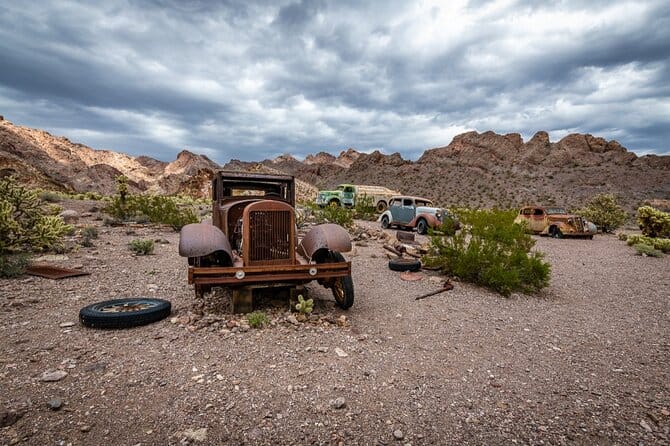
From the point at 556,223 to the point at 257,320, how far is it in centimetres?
1682

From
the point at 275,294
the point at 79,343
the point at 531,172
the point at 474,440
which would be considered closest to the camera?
the point at 474,440

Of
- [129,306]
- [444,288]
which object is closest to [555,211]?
[444,288]

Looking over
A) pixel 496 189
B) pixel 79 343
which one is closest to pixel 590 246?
pixel 79 343

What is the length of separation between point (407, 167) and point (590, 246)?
48.6m

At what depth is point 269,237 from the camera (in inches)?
183

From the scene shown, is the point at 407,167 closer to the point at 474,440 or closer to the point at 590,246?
the point at 590,246

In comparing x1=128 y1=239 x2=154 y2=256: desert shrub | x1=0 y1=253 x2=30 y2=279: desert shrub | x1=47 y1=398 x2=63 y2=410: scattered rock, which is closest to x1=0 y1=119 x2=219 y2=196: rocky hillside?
x1=128 y1=239 x2=154 y2=256: desert shrub

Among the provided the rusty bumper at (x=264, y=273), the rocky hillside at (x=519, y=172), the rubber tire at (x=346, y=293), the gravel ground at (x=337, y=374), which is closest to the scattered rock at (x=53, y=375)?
the gravel ground at (x=337, y=374)

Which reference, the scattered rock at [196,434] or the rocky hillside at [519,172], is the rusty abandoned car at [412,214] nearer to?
the scattered rock at [196,434]

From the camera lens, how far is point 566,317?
5.44 metres

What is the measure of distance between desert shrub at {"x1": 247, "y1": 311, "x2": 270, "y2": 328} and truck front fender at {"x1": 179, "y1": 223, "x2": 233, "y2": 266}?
2.47ft

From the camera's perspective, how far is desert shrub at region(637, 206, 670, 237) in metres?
15.3

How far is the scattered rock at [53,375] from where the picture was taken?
2.96 metres

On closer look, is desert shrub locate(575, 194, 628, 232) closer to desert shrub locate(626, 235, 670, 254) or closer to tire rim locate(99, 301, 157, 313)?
desert shrub locate(626, 235, 670, 254)
